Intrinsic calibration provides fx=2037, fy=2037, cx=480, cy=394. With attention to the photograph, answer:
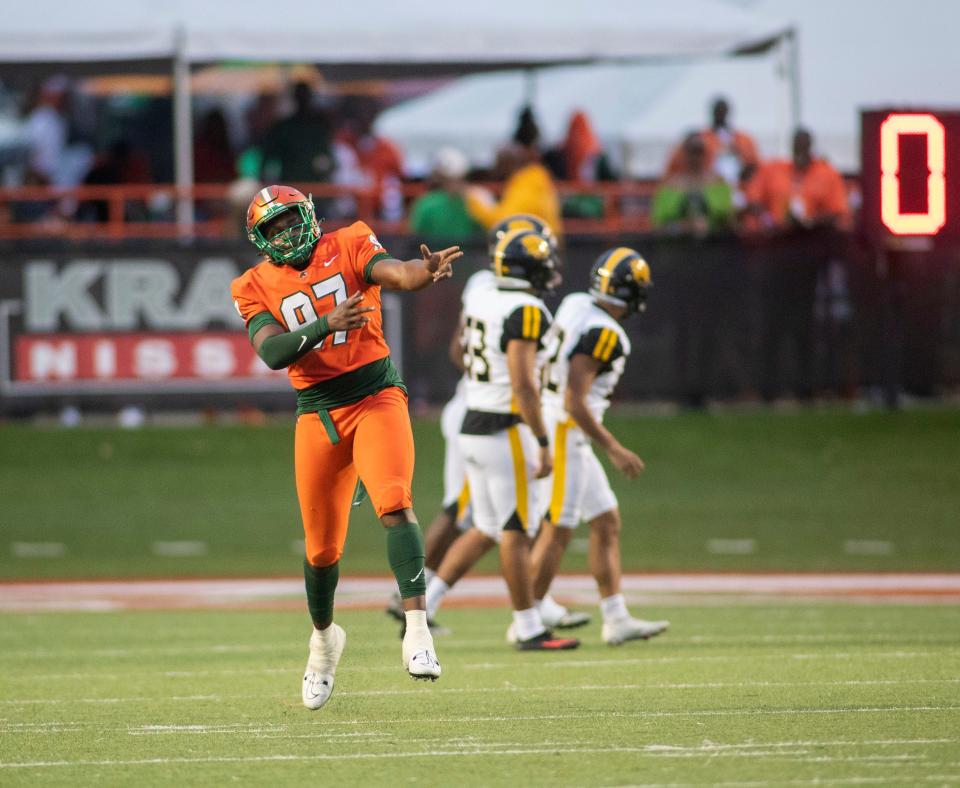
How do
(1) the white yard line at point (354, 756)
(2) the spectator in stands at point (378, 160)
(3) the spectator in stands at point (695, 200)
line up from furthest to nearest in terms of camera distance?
(2) the spectator in stands at point (378, 160) < (3) the spectator in stands at point (695, 200) < (1) the white yard line at point (354, 756)

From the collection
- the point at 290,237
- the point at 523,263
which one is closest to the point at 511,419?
the point at 523,263

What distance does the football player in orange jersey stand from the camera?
7.82 meters

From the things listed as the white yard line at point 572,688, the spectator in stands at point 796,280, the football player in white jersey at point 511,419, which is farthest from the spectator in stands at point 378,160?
the white yard line at point 572,688

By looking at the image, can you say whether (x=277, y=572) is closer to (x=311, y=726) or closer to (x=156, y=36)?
(x=156, y=36)

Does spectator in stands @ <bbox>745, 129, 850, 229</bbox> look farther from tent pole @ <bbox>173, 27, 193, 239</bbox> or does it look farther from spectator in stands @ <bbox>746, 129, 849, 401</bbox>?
tent pole @ <bbox>173, 27, 193, 239</bbox>

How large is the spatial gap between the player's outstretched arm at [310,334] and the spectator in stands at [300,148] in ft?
35.3

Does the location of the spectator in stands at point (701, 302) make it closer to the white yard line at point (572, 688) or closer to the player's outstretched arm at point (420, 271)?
the white yard line at point (572, 688)

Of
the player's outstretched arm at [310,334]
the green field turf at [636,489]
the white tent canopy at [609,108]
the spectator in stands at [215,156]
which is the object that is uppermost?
the white tent canopy at [609,108]

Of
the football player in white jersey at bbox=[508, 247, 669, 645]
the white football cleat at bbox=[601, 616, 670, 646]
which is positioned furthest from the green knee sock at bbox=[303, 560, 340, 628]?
the white football cleat at bbox=[601, 616, 670, 646]

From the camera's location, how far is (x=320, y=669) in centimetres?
809

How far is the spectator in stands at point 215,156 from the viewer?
20094 millimetres

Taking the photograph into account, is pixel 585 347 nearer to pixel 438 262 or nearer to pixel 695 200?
pixel 438 262

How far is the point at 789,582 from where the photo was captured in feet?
49.4

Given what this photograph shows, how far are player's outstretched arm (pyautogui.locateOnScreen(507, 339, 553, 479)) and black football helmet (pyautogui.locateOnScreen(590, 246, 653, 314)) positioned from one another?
0.75m
